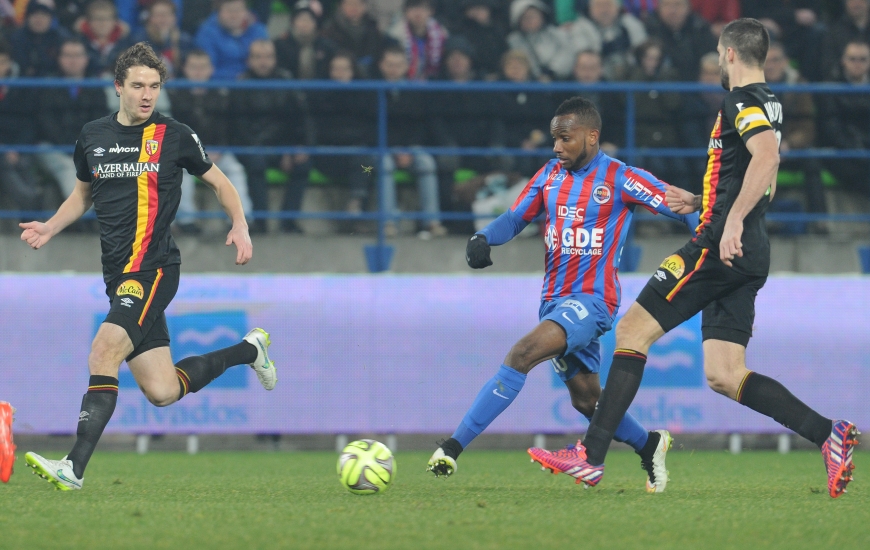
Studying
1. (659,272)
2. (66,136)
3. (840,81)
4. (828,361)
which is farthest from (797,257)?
(66,136)

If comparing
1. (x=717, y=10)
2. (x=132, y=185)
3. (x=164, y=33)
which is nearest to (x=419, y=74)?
(x=164, y=33)

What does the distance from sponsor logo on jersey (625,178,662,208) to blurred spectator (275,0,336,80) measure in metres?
5.49

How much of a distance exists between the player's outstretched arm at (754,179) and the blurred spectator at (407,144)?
15.2ft

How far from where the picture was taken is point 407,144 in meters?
10.6

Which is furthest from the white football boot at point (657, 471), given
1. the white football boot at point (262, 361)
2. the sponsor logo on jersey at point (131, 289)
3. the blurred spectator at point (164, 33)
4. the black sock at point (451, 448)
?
the blurred spectator at point (164, 33)

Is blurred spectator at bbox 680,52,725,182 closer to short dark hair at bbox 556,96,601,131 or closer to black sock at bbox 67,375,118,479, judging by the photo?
short dark hair at bbox 556,96,601,131

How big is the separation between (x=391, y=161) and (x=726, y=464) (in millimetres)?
3589

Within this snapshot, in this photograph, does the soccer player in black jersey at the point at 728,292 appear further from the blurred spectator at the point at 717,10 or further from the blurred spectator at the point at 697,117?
the blurred spectator at the point at 717,10

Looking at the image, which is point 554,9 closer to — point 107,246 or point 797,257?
point 797,257

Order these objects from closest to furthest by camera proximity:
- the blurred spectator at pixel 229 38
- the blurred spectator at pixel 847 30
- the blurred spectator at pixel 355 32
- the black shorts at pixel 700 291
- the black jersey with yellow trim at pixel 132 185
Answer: the black shorts at pixel 700 291 → the black jersey with yellow trim at pixel 132 185 → the blurred spectator at pixel 229 38 → the blurred spectator at pixel 847 30 → the blurred spectator at pixel 355 32

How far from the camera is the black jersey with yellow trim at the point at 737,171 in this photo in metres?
5.64

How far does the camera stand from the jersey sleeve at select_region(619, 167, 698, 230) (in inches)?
250

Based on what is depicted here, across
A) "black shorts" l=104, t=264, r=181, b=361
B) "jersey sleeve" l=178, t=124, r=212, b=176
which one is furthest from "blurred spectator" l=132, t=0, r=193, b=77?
A: "black shorts" l=104, t=264, r=181, b=361

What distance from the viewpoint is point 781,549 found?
173 inches
